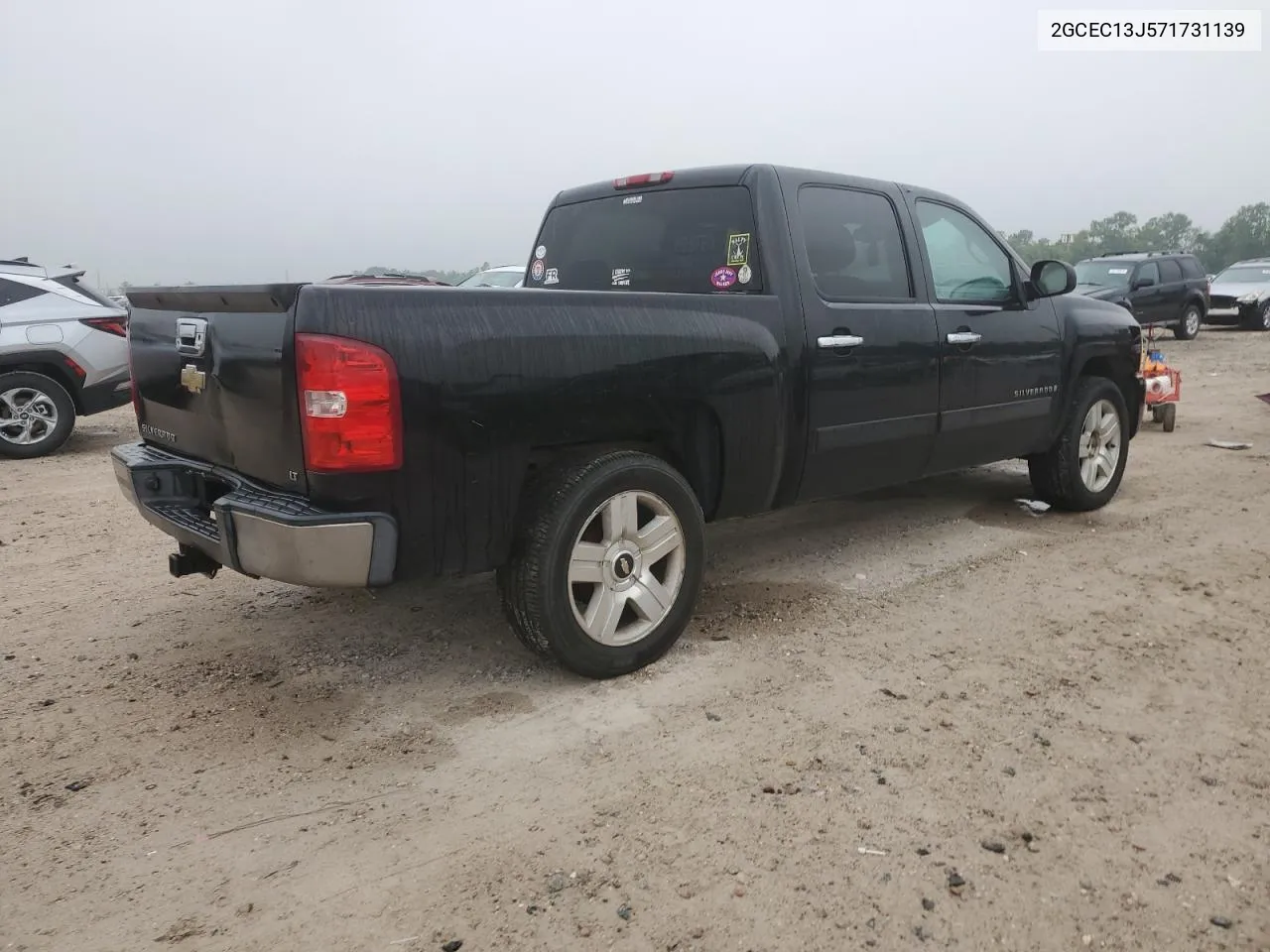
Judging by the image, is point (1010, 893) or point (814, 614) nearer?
point (1010, 893)

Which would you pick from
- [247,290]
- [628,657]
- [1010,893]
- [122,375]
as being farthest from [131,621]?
[122,375]

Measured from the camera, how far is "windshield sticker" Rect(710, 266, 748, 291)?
3842 millimetres

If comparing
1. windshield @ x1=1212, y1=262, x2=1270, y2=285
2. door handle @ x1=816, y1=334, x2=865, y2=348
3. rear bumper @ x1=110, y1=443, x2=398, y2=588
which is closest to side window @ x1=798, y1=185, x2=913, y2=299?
door handle @ x1=816, y1=334, x2=865, y2=348

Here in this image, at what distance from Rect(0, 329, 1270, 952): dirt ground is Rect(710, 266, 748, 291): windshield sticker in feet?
4.50

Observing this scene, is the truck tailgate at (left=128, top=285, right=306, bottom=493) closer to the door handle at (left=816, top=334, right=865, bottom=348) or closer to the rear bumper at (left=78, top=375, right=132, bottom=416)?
the door handle at (left=816, top=334, right=865, bottom=348)

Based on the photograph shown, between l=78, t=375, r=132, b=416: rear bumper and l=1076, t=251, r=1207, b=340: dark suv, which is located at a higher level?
l=1076, t=251, r=1207, b=340: dark suv

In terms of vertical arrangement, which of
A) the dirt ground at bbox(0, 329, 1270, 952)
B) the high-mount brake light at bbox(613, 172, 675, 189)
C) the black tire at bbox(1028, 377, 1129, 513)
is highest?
the high-mount brake light at bbox(613, 172, 675, 189)

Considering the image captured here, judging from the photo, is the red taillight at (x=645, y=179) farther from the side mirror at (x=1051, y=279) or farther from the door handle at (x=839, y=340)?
the side mirror at (x=1051, y=279)

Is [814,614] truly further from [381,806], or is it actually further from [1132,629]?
[381,806]

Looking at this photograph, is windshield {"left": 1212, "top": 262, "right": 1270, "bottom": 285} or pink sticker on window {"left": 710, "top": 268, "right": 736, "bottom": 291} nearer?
pink sticker on window {"left": 710, "top": 268, "right": 736, "bottom": 291}

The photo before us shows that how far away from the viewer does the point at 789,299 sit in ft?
12.4

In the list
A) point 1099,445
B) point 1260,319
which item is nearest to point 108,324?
point 1099,445

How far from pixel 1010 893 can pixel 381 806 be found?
1.61 metres

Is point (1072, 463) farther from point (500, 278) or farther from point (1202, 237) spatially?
point (1202, 237)
